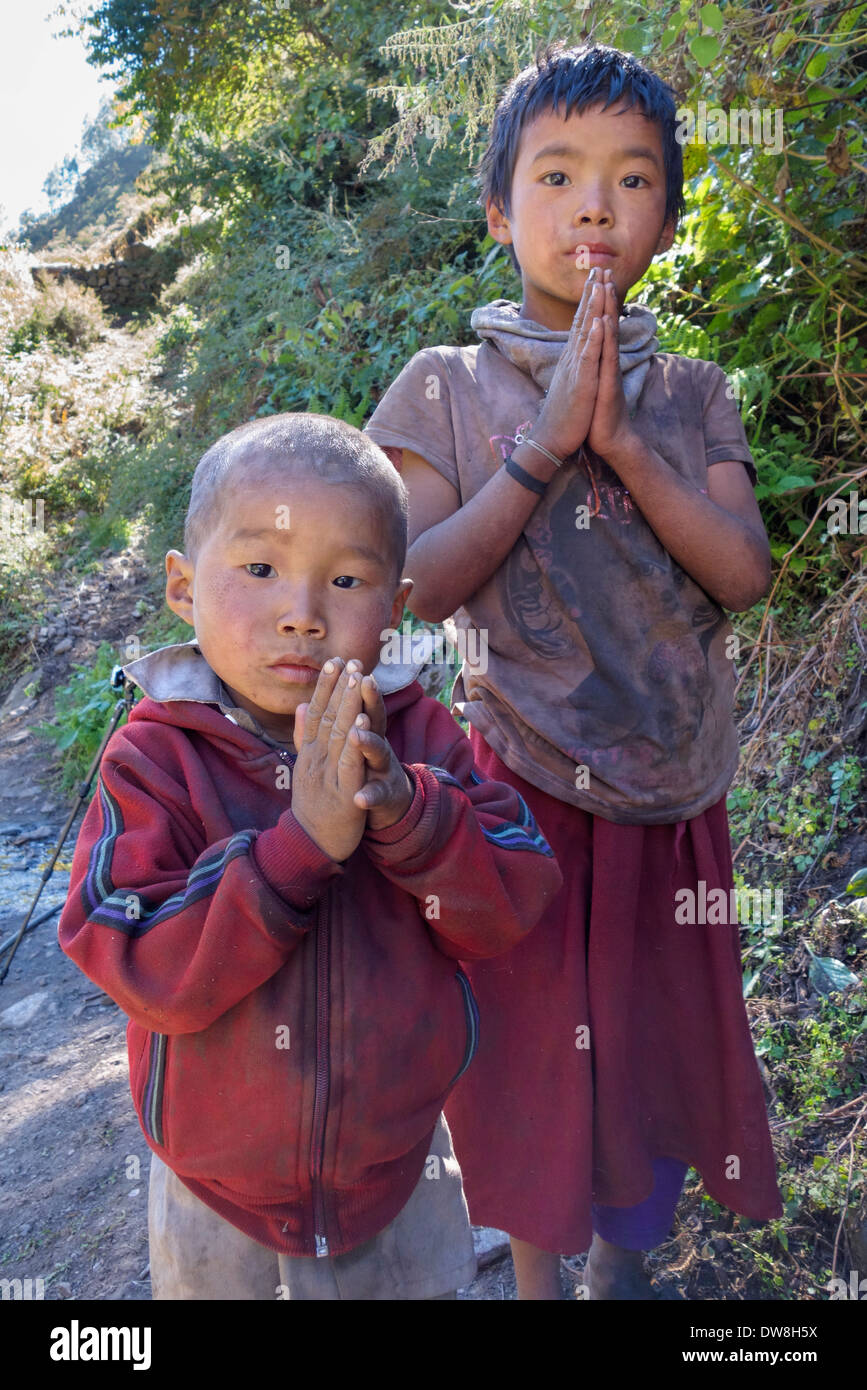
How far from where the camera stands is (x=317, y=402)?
7.35 m

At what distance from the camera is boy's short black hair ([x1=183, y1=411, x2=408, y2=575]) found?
1.28 m

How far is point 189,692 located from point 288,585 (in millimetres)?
201

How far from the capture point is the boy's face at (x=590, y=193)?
163 centimetres

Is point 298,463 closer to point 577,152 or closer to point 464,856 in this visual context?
point 464,856

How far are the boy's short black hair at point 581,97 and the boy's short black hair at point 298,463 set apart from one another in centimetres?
72

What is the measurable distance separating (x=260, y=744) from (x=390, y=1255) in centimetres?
71

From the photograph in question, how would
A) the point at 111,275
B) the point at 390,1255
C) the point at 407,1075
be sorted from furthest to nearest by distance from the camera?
the point at 111,275 < the point at 390,1255 < the point at 407,1075

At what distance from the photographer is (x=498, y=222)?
184 centimetres

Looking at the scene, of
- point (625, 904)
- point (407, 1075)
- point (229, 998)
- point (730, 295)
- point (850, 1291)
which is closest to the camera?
point (229, 998)

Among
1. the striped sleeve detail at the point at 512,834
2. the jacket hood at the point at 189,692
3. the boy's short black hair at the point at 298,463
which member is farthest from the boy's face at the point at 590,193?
the striped sleeve detail at the point at 512,834

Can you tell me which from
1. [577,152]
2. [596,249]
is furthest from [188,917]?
[577,152]
